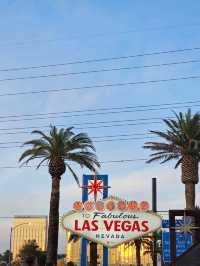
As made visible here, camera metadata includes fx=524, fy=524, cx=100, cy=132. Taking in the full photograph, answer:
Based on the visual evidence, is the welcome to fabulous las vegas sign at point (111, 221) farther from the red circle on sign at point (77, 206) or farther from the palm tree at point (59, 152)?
the palm tree at point (59, 152)

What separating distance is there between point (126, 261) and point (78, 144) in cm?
15486

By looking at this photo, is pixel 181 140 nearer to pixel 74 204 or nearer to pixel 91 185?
pixel 91 185

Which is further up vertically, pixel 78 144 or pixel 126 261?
pixel 78 144

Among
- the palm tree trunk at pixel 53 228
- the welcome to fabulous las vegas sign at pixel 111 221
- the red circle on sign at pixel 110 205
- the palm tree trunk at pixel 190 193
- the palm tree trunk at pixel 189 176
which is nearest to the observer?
the welcome to fabulous las vegas sign at pixel 111 221

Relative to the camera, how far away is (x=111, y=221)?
2091 cm

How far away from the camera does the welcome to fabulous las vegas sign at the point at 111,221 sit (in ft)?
68.5

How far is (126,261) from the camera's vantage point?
194250 millimetres

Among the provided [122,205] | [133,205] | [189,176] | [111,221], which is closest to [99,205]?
[111,221]

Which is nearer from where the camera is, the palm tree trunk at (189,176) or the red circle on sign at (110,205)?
the red circle on sign at (110,205)

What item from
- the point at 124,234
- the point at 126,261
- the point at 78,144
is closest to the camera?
the point at 124,234

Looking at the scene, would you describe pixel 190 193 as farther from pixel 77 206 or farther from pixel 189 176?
pixel 77 206

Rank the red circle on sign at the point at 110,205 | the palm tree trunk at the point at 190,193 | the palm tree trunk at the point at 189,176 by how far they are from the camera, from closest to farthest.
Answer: the red circle on sign at the point at 110,205, the palm tree trunk at the point at 190,193, the palm tree trunk at the point at 189,176

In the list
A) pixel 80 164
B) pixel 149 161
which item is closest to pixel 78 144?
pixel 80 164

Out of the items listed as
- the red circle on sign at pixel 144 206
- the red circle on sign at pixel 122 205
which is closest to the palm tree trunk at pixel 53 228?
the red circle on sign at pixel 122 205
